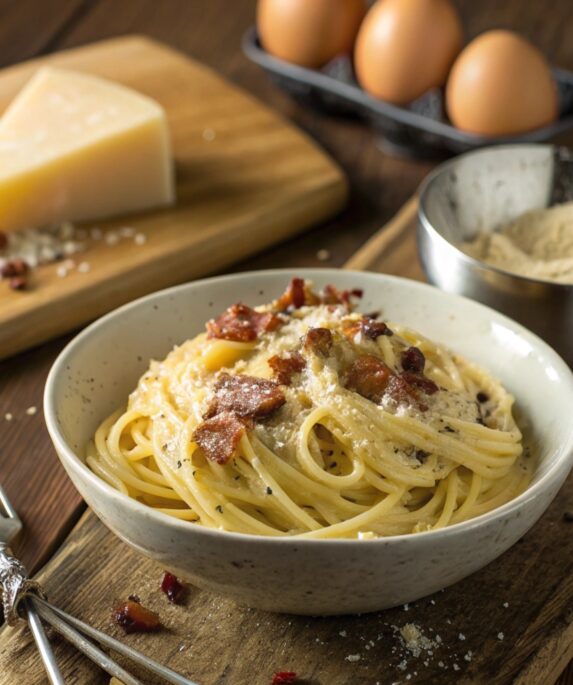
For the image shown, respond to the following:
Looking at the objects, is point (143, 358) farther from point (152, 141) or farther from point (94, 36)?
point (94, 36)

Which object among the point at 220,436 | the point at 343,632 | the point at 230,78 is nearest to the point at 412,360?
the point at 220,436

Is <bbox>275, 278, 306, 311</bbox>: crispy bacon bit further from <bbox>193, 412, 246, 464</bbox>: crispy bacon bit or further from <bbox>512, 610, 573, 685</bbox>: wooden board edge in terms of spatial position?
<bbox>512, 610, 573, 685</bbox>: wooden board edge

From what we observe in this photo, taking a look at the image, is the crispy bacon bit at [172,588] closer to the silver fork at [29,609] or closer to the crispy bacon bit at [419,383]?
the silver fork at [29,609]

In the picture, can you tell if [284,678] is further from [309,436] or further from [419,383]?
[419,383]

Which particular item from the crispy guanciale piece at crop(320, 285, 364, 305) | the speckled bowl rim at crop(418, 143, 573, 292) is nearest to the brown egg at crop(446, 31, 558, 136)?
the speckled bowl rim at crop(418, 143, 573, 292)

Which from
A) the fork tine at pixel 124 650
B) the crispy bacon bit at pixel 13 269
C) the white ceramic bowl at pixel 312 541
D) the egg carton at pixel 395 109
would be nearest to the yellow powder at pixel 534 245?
the white ceramic bowl at pixel 312 541

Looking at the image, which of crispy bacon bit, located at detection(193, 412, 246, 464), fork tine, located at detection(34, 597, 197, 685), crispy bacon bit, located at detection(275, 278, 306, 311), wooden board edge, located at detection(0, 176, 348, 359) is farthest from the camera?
wooden board edge, located at detection(0, 176, 348, 359)
